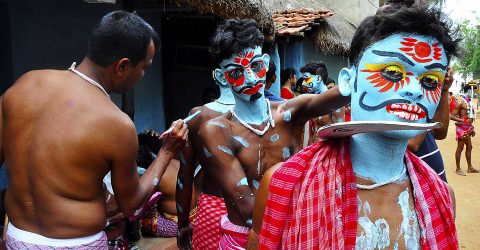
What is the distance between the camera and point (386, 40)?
4.43 feet

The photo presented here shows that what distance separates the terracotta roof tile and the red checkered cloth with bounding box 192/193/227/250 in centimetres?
509

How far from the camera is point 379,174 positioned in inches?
54.7

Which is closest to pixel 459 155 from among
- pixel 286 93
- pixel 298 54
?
pixel 298 54

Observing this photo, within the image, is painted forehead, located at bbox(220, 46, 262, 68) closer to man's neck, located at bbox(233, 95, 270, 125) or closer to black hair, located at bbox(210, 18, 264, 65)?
black hair, located at bbox(210, 18, 264, 65)

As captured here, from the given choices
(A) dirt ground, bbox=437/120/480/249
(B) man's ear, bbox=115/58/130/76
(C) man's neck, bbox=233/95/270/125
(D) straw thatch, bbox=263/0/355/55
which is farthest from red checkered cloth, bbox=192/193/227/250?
(D) straw thatch, bbox=263/0/355/55

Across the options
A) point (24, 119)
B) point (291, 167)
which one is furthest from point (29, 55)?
point (291, 167)

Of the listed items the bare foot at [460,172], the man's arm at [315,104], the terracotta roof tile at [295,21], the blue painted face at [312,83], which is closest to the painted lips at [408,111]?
the man's arm at [315,104]

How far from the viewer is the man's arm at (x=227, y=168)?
6.83 feet

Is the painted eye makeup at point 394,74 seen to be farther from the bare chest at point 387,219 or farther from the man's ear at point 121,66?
the man's ear at point 121,66

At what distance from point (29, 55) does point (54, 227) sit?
2.93 m

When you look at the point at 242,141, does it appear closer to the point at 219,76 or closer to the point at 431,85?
the point at 219,76

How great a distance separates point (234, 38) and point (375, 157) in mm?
1276

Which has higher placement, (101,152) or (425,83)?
(425,83)

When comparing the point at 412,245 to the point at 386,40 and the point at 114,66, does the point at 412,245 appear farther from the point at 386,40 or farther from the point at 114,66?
the point at 114,66
